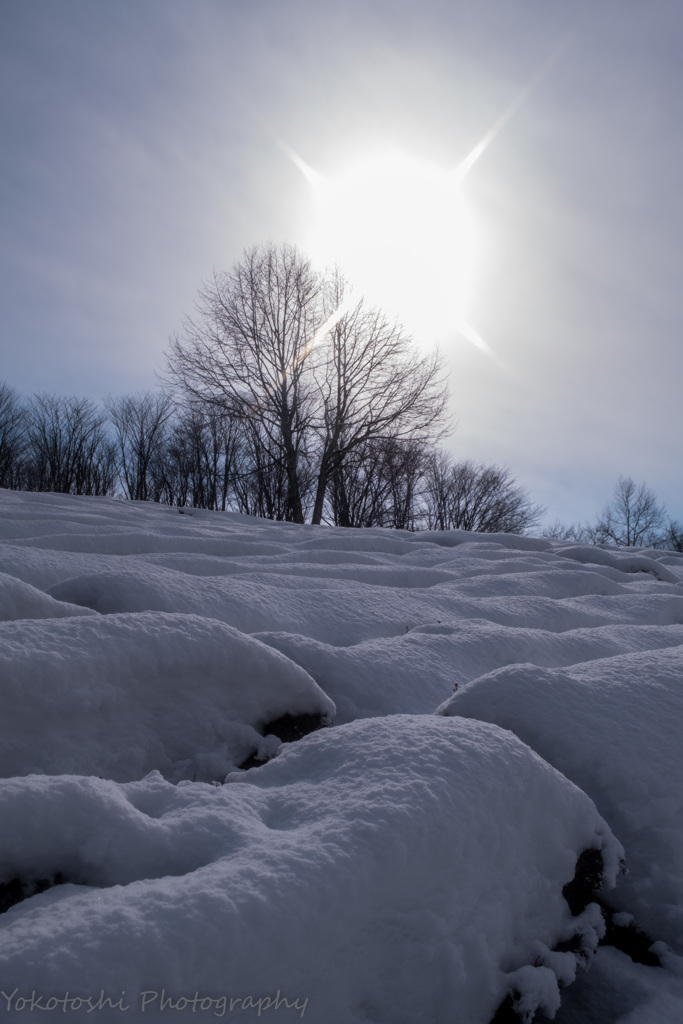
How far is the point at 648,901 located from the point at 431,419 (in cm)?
1214

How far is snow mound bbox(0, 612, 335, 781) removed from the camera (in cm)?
106

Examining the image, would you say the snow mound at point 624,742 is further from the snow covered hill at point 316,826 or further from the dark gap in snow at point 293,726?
the dark gap in snow at point 293,726

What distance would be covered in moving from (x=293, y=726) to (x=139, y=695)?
13.2 inches

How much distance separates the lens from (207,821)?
0.82 metres

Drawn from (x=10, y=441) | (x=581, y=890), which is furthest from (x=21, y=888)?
(x=10, y=441)

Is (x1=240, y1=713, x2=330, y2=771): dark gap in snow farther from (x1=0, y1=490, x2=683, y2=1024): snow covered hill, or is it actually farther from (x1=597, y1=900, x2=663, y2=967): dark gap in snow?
(x1=597, y1=900, x2=663, y2=967): dark gap in snow

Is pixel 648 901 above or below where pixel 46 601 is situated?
below

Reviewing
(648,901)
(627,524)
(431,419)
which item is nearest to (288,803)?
(648,901)

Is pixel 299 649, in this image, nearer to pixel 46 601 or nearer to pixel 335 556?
pixel 46 601

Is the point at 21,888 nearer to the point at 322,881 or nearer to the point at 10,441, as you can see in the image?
the point at 322,881

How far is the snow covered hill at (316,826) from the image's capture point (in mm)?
625

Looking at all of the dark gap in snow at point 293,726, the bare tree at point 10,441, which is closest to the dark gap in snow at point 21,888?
the dark gap in snow at point 293,726

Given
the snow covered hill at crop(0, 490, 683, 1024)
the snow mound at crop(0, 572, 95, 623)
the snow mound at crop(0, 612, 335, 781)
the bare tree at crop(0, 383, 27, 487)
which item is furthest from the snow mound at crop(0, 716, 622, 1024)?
the bare tree at crop(0, 383, 27, 487)

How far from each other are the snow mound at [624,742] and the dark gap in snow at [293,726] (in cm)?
29
